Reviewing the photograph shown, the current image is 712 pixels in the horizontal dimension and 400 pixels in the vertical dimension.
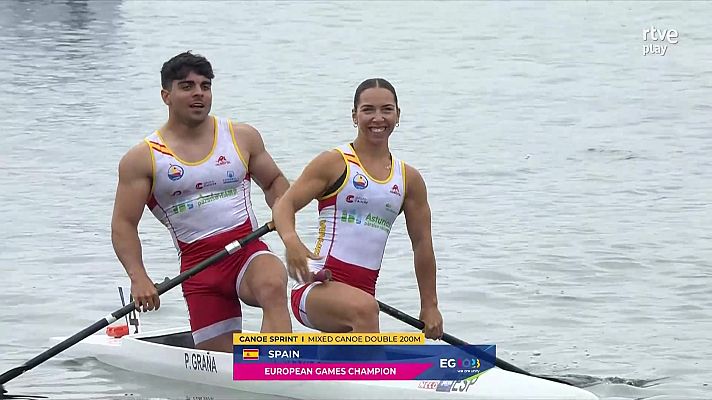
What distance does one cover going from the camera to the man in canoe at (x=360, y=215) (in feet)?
31.3

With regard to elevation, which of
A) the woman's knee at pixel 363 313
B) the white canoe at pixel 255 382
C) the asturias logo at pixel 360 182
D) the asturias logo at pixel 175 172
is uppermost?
the asturias logo at pixel 175 172

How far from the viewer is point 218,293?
10.2 metres

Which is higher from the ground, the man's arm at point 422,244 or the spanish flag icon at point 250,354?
the man's arm at point 422,244

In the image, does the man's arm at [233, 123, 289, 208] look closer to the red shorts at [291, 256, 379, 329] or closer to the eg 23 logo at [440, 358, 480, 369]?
the red shorts at [291, 256, 379, 329]

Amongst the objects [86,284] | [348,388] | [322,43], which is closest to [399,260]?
[86,284]

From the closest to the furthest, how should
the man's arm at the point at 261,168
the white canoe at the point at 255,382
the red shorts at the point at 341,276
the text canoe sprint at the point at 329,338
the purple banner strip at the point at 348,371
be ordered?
the white canoe at the point at 255,382, the text canoe sprint at the point at 329,338, the purple banner strip at the point at 348,371, the red shorts at the point at 341,276, the man's arm at the point at 261,168

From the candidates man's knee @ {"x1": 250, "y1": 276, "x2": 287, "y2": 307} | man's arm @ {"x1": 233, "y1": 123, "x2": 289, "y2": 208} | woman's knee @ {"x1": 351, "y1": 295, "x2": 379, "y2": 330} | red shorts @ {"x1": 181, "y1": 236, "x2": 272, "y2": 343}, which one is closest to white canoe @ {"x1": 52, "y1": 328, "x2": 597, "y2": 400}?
red shorts @ {"x1": 181, "y1": 236, "x2": 272, "y2": 343}

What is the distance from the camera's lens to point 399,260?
1577 centimetres

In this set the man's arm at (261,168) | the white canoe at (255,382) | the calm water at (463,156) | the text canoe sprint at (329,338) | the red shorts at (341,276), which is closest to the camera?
the white canoe at (255,382)

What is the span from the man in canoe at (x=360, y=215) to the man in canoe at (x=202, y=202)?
329 mm

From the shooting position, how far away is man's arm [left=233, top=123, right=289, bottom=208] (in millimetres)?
10234

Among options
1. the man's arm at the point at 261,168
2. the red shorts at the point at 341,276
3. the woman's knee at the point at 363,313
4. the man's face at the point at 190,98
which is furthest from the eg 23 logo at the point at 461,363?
the man's face at the point at 190,98

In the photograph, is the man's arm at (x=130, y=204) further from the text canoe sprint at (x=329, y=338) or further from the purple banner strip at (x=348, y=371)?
the purple banner strip at (x=348, y=371)

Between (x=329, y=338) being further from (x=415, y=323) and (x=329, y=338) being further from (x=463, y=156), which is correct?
(x=463, y=156)
